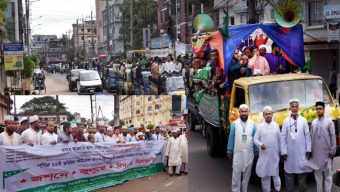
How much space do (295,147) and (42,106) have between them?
4.28 meters

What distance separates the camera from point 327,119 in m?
9.26

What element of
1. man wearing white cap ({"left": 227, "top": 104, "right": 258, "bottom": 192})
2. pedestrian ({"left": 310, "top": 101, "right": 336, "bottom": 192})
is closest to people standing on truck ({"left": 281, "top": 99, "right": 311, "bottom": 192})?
pedestrian ({"left": 310, "top": 101, "right": 336, "bottom": 192})

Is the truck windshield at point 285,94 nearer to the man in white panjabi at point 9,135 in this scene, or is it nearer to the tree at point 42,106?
the tree at point 42,106

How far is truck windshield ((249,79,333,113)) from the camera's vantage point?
1067cm

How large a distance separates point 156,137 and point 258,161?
1798 millimetres

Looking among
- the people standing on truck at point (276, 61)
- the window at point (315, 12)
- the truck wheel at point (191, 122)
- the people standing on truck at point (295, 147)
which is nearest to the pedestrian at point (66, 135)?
the people standing on truck at point (295, 147)

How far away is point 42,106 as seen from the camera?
7.62 metres

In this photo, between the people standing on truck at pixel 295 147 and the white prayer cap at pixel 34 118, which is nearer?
the white prayer cap at pixel 34 118

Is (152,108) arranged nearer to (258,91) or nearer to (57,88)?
(258,91)

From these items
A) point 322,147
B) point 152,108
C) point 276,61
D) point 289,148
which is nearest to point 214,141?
point 276,61

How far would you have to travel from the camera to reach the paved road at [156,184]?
8.84 m

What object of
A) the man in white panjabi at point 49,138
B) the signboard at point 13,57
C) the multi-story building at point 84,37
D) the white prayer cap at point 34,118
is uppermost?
the multi-story building at point 84,37

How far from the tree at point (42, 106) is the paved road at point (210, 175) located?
355 centimetres

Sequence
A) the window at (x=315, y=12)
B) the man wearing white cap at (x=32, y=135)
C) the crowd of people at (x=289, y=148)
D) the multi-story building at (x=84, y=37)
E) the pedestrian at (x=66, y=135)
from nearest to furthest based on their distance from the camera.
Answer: the man wearing white cap at (x=32, y=135)
the pedestrian at (x=66, y=135)
the crowd of people at (x=289, y=148)
the window at (x=315, y=12)
the multi-story building at (x=84, y=37)
